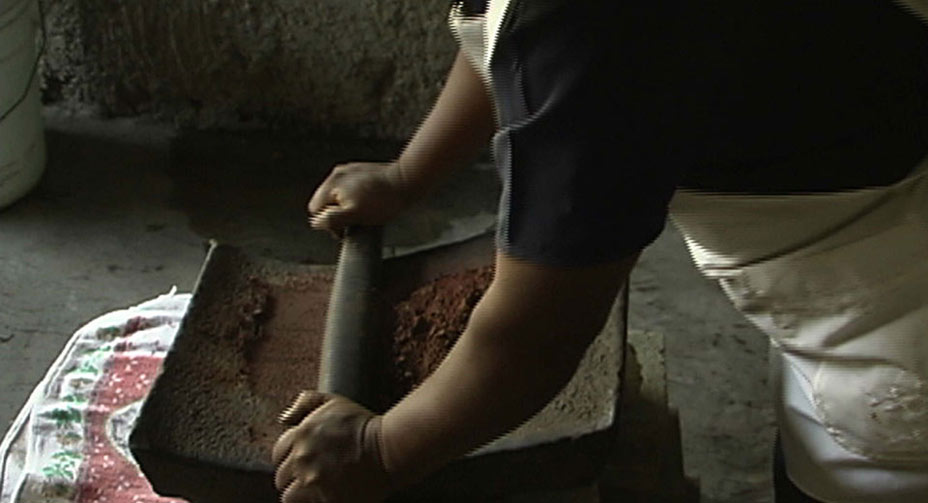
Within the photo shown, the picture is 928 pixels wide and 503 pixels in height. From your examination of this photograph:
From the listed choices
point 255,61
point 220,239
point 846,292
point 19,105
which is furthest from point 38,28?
point 846,292

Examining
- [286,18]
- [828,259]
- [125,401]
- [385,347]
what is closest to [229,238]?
[286,18]

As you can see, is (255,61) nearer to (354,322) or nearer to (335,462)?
(354,322)

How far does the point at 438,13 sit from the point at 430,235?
0.39m

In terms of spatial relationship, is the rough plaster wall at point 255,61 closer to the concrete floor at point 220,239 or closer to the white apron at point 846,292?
the concrete floor at point 220,239

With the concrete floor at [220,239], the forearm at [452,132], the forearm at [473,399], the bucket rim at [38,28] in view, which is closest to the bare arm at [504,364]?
the forearm at [473,399]

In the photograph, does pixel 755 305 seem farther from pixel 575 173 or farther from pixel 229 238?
pixel 229 238

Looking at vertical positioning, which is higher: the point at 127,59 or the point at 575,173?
the point at 575,173

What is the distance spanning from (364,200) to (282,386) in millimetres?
220

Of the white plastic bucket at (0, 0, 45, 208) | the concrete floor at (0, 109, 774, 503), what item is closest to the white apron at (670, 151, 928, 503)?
the concrete floor at (0, 109, 774, 503)

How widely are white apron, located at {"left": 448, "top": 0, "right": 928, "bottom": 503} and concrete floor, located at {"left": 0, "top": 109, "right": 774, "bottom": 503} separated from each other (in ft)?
2.06

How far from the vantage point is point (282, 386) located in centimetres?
120

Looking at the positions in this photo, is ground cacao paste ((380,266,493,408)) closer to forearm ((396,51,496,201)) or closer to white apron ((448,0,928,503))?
forearm ((396,51,496,201))

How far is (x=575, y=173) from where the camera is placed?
833mm

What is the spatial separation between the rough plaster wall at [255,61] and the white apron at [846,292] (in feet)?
3.80
